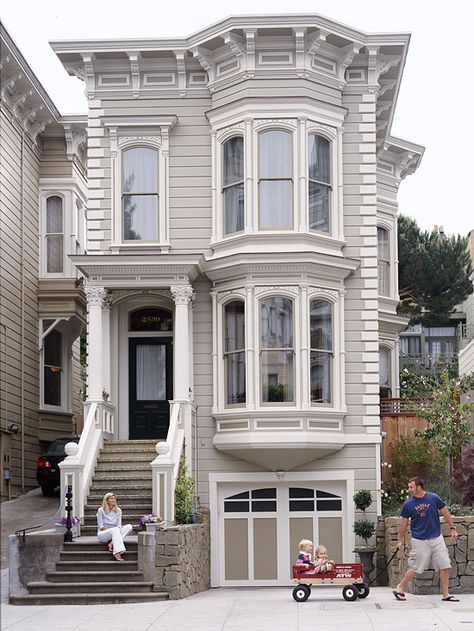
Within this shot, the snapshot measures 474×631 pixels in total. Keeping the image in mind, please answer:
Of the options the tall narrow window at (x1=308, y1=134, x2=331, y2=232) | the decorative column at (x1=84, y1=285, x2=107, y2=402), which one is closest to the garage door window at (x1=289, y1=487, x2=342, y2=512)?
the decorative column at (x1=84, y1=285, x2=107, y2=402)

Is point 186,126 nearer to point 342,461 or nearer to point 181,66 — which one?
point 181,66

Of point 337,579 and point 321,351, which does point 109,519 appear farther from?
point 321,351

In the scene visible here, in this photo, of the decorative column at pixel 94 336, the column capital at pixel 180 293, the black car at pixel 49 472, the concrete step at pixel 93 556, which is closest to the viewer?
the concrete step at pixel 93 556

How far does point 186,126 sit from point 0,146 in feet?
14.6

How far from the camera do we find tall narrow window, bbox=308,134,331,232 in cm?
2277

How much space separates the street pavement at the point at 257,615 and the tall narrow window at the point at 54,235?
12543mm

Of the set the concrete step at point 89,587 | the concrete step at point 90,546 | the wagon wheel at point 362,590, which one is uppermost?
the concrete step at point 90,546

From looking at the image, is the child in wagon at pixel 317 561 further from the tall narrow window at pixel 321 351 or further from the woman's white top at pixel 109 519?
the tall narrow window at pixel 321 351

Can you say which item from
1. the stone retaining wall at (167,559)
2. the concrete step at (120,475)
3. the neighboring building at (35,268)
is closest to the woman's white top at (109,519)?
the stone retaining wall at (167,559)

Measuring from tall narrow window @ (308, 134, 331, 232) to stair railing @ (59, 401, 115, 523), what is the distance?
5.45m

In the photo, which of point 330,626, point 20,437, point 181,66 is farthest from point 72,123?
point 330,626

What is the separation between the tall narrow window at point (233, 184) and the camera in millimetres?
22891

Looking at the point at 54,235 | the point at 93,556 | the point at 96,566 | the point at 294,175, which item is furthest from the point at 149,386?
the point at 54,235

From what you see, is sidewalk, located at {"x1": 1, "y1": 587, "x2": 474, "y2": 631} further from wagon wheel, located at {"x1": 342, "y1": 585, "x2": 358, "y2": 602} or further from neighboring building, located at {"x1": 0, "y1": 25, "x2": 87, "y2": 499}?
neighboring building, located at {"x1": 0, "y1": 25, "x2": 87, "y2": 499}
